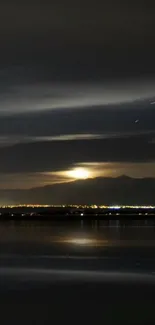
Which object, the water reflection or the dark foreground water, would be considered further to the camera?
the water reflection

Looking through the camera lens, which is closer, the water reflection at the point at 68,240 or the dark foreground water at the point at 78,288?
the dark foreground water at the point at 78,288

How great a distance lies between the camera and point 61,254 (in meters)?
41.8

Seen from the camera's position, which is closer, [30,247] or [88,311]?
[88,311]

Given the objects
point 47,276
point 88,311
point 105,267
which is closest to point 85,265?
point 105,267

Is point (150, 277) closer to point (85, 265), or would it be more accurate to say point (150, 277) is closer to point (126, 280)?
point (126, 280)

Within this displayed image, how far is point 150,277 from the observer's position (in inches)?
1081

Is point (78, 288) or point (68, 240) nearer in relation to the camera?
point (78, 288)

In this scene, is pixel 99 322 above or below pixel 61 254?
below

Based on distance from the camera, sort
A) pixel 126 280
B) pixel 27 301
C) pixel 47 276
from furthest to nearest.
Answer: pixel 47 276
pixel 126 280
pixel 27 301

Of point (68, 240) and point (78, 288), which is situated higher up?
point (68, 240)

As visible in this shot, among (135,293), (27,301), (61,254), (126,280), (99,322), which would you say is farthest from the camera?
(61,254)

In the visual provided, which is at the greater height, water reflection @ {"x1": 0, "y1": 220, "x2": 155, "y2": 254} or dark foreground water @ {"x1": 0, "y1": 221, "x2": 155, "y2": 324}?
water reflection @ {"x1": 0, "y1": 220, "x2": 155, "y2": 254}

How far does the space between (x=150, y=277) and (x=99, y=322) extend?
9.73 metres

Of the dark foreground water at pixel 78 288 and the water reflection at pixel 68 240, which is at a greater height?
the water reflection at pixel 68 240
